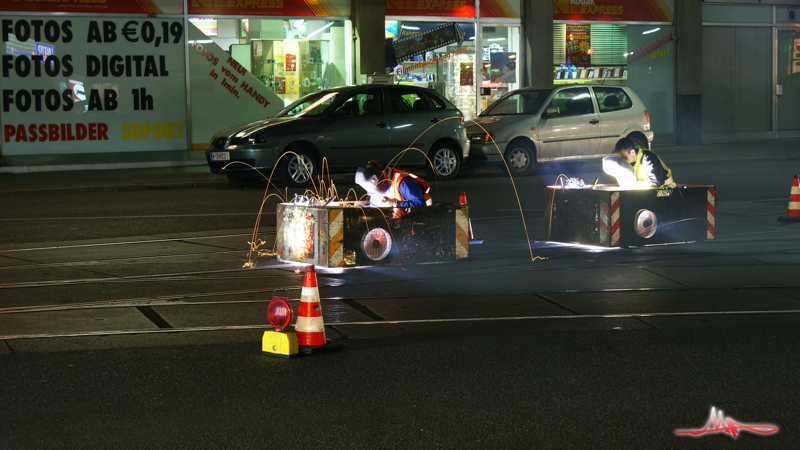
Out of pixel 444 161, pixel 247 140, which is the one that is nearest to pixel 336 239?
pixel 247 140

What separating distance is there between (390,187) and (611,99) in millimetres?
10667

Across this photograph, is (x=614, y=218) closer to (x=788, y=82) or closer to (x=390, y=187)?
(x=390, y=187)

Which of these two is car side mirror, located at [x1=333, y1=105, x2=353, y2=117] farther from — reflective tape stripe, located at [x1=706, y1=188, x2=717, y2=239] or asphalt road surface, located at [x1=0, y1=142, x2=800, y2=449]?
reflective tape stripe, located at [x1=706, y1=188, x2=717, y2=239]

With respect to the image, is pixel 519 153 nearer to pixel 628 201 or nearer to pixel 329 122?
pixel 329 122

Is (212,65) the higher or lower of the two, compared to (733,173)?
higher

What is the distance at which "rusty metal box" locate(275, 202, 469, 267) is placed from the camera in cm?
819

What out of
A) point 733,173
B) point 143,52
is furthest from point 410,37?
point 733,173

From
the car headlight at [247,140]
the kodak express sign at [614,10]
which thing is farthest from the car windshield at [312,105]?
the kodak express sign at [614,10]

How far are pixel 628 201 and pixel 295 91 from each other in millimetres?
13172

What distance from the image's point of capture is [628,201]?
916 cm

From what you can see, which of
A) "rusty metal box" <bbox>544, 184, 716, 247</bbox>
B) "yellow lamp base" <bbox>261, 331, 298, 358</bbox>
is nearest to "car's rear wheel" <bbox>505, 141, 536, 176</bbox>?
"rusty metal box" <bbox>544, 184, 716, 247</bbox>

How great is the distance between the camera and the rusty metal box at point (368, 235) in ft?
26.9

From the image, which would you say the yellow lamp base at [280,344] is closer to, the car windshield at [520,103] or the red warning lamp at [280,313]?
the red warning lamp at [280,313]

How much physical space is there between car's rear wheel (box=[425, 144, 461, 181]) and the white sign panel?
20.2ft
